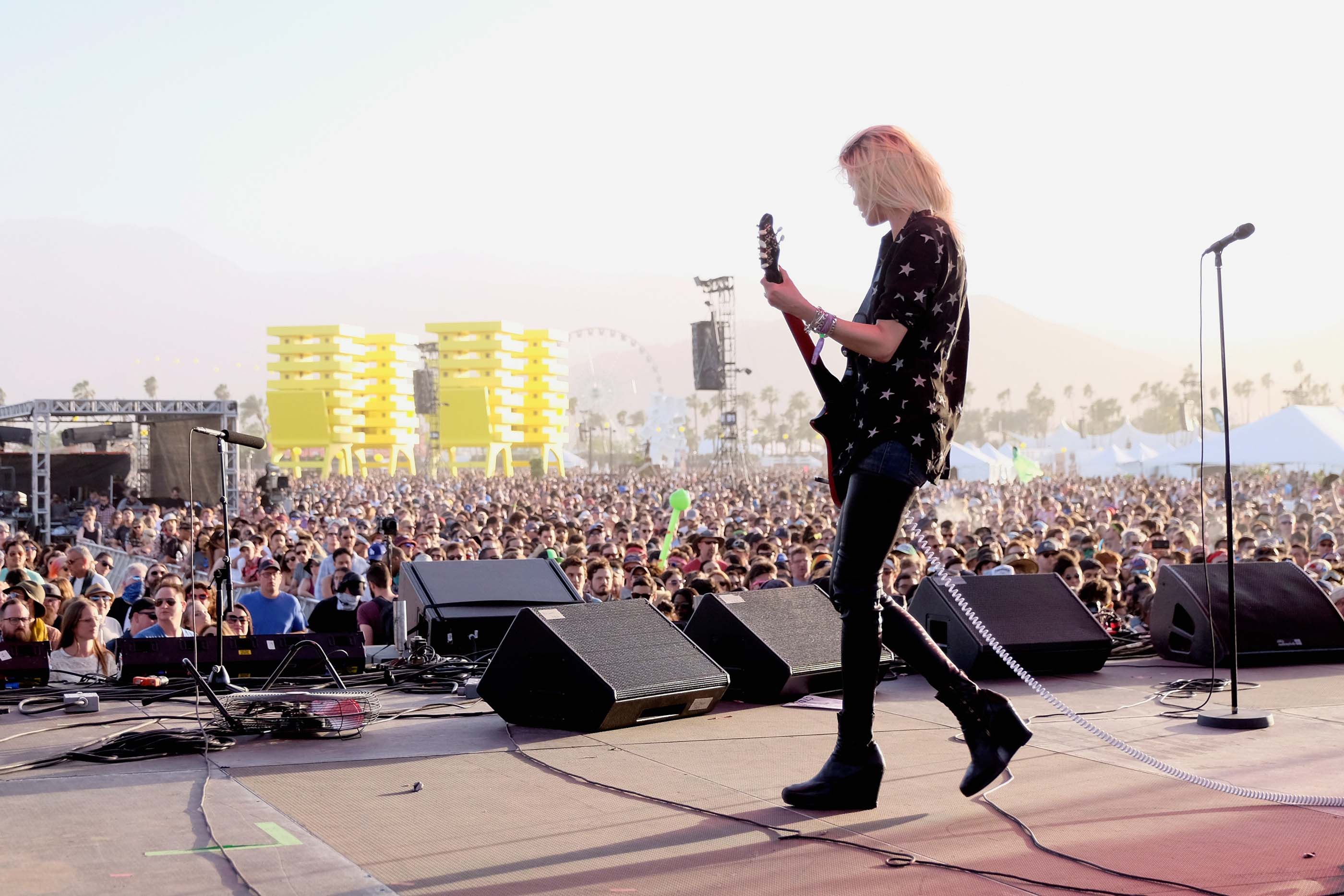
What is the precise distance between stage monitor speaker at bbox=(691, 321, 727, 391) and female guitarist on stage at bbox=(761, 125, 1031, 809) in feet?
134

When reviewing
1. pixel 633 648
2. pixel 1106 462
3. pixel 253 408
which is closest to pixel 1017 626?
pixel 633 648

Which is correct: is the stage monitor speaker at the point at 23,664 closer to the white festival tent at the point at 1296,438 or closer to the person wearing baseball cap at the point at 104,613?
the person wearing baseball cap at the point at 104,613

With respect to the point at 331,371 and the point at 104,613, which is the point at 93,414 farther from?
the point at 331,371

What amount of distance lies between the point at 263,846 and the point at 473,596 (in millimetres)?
4127

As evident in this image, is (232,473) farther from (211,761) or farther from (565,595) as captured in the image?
(211,761)

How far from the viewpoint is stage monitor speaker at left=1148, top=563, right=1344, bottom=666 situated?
5332 millimetres

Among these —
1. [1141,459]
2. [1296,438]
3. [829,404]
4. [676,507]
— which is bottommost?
[676,507]

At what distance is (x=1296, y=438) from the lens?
32.6 meters

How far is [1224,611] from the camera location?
5.30 metres

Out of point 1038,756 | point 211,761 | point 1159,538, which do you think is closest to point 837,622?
point 1038,756

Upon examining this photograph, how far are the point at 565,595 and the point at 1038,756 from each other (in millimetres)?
3721

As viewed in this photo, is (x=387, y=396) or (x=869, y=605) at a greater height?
(x=387, y=396)

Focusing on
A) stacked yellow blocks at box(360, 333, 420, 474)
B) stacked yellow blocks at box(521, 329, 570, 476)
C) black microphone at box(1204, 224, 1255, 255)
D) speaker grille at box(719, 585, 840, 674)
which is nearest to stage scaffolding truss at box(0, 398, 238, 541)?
speaker grille at box(719, 585, 840, 674)

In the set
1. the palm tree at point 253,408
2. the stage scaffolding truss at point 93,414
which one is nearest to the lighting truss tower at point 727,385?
the stage scaffolding truss at point 93,414
